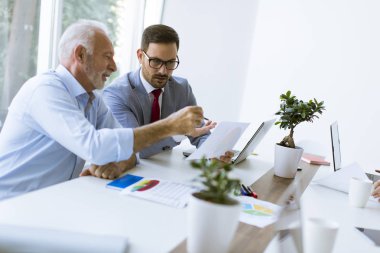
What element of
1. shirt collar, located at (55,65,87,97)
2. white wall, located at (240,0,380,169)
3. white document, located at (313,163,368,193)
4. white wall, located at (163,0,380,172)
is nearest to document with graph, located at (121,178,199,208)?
shirt collar, located at (55,65,87,97)

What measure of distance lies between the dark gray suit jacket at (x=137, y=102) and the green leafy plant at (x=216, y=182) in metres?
1.30

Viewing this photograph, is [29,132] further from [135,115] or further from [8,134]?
[135,115]

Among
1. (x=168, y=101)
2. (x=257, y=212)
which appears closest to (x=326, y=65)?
(x=168, y=101)

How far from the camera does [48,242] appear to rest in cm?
77

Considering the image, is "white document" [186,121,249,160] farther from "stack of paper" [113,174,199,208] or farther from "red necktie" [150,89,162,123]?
"red necktie" [150,89,162,123]

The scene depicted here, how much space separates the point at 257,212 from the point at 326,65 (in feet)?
10.2

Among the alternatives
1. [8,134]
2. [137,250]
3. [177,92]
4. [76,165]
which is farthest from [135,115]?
[137,250]

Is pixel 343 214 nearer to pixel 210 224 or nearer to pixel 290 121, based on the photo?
pixel 290 121

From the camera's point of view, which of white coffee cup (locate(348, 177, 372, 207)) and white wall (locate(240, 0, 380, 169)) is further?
white wall (locate(240, 0, 380, 169))

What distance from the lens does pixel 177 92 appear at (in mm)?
2703

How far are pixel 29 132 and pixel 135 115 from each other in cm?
76

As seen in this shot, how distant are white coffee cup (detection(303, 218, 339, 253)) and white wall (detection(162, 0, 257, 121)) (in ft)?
11.6

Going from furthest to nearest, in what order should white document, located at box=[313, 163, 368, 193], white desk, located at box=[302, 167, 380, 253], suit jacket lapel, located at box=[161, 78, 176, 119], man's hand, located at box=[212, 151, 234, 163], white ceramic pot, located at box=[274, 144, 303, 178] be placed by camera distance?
suit jacket lapel, located at box=[161, 78, 176, 119] < man's hand, located at box=[212, 151, 234, 163] < white ceramic pot, located at box=[274, 144, 303, 178] < white document, located at box=[313, 163, 368, 193] < white desk, located at box=[302, 167, 380, 253]

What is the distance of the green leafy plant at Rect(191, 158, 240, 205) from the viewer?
78 centimetres
